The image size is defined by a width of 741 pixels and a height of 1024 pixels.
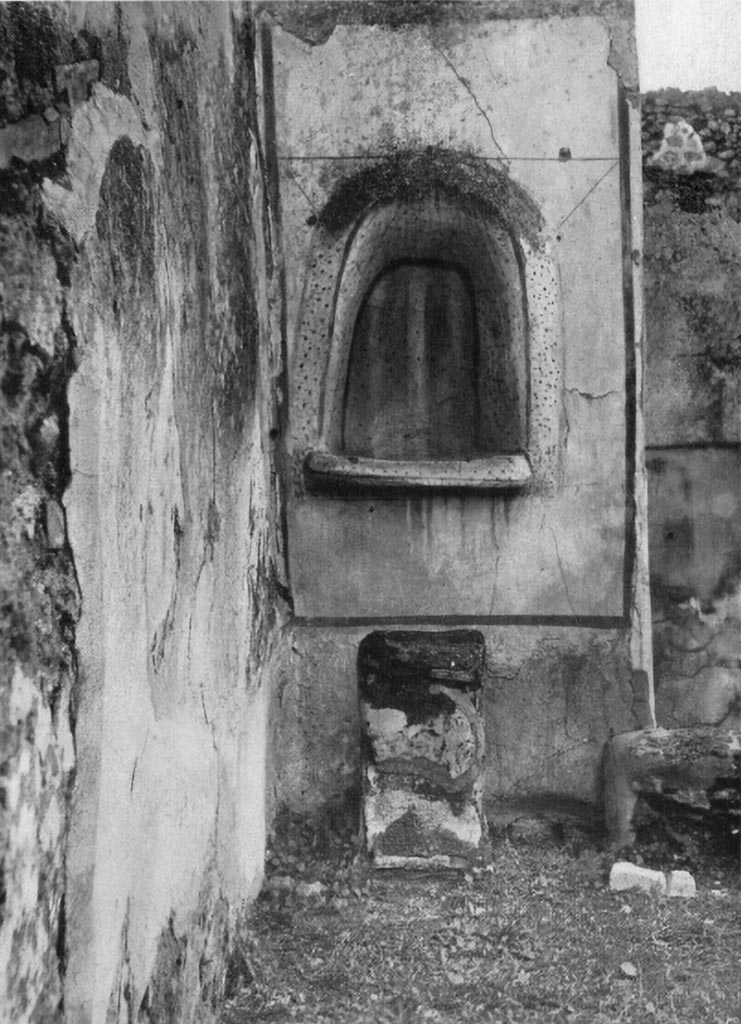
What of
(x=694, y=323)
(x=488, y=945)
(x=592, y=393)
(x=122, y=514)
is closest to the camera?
(x=122, y=514)

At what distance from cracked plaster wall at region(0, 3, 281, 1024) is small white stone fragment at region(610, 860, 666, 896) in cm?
102

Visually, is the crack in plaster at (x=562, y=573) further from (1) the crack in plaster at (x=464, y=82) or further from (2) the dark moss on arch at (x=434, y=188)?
(1) the crack in plaster at (x=464, y=82)

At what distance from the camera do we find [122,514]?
1.63 m

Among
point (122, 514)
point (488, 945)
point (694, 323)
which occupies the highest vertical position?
point (694, 323)

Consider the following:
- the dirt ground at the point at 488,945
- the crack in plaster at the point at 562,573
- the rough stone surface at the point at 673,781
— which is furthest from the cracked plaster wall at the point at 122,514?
the rough stone surface at the point at 673,781

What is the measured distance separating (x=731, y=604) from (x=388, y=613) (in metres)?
1.60

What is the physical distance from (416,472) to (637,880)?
1.28m

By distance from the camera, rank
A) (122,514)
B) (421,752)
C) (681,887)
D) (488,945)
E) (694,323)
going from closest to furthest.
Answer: (122,514)
(488,945)
(681,887)
(421,752)
(694,323)

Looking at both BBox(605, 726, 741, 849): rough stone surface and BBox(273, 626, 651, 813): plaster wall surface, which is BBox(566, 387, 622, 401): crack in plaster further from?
BBox(605, 726, 741, 849): rough stone surface

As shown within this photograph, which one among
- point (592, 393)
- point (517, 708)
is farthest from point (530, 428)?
point (517, 708)

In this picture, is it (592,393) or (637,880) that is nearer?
(637,880)

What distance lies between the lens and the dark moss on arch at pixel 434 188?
118 inches

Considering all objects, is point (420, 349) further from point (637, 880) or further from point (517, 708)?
point (637, 880)

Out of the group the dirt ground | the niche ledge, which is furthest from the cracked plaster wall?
the niche ledge
